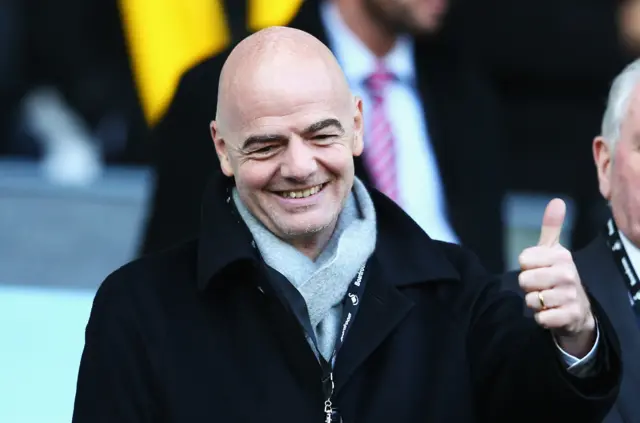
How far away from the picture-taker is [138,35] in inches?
215

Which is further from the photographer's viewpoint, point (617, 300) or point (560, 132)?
point (560, 132)

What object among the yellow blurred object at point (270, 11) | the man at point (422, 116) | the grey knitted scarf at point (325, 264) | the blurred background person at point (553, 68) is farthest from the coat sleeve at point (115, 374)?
the blurred background person at point (553, 68)

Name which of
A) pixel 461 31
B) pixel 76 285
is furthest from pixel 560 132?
pixel 76 285

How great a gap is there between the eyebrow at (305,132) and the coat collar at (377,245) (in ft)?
0.50

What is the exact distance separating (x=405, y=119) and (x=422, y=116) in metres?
0.05

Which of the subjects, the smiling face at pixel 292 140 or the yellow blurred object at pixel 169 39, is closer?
the smiling face at pixel 292 140

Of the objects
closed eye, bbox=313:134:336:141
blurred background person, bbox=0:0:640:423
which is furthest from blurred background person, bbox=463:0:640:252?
closed eye, bbox=313:134:336:141

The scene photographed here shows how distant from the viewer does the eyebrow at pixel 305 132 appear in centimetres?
253

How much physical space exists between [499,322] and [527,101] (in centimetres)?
410

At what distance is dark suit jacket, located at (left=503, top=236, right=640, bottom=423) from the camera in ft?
8.69

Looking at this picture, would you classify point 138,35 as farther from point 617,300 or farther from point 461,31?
point 617,300

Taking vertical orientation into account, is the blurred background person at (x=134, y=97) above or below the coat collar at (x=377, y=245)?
above

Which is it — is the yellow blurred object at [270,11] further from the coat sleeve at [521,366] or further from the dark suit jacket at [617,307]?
the coat sleeve at [521,366]

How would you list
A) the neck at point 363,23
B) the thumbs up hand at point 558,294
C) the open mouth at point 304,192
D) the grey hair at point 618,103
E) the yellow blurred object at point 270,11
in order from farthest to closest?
the yellow blurred object at point 270,11 < the neck at point 363,23 < the grey hair at point 618,103 < the open mouth at point 304,192 < the thumbs up hand at point 558,294
